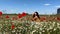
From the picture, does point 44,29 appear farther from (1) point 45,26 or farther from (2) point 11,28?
(2) point 11,28

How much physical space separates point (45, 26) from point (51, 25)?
0.17 meters

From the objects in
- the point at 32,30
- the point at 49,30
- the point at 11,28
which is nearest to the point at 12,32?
the point at 11,28

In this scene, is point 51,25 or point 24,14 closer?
point 51,25

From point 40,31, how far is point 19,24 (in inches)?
31.6

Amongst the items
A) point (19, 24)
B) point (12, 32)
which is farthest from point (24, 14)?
point (12, 32)

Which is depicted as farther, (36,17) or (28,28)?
(36,17)

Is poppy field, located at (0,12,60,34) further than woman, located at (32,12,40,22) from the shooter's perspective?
No

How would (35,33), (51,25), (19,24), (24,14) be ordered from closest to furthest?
(35,33) → (51,25) → (19,24) → (24,14)

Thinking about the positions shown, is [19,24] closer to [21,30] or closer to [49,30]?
[21,30]

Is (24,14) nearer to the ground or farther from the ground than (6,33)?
farther from the ground

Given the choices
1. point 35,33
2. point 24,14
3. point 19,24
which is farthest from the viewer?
point 24,14

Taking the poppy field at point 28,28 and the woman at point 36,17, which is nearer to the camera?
the poppy field at point 28,28

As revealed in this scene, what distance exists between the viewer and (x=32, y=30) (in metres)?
4.74

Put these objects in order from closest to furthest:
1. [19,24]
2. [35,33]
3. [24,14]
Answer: [35,33] → [19,24] → [24,14]
